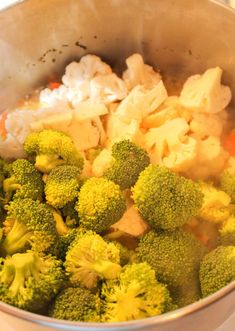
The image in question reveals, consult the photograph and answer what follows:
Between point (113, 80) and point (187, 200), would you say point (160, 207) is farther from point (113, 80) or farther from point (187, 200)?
point (113, 80)

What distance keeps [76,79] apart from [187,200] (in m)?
0.47

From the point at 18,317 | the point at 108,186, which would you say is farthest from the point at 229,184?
the point at 18,317

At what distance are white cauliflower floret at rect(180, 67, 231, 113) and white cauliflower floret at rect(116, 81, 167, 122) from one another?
0.20 ft

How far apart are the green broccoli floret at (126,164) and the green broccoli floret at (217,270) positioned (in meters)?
0.23

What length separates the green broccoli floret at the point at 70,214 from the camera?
3.29ft

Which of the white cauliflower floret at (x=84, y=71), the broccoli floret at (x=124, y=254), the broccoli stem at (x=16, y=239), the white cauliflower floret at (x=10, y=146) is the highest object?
the white cauliflower floret at (x=84, y=71)

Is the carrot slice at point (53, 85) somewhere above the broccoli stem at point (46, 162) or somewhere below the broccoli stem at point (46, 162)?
above

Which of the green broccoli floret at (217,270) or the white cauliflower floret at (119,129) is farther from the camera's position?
the white cauliflower floret at (119,129)

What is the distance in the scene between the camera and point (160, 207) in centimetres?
94

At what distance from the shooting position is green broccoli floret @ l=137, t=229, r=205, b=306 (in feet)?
2.98

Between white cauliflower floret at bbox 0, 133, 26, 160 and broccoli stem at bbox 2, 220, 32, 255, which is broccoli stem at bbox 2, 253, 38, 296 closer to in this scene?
broccoli stem at bbox 2, 220, 32, 255

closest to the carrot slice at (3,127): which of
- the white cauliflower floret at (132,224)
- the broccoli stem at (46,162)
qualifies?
the broccoli stem at (46,162)

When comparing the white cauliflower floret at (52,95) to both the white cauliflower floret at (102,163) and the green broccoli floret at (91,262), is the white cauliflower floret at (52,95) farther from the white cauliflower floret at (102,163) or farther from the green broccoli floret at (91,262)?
the green broccoli floret at (91,262)

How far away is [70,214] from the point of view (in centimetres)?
101
